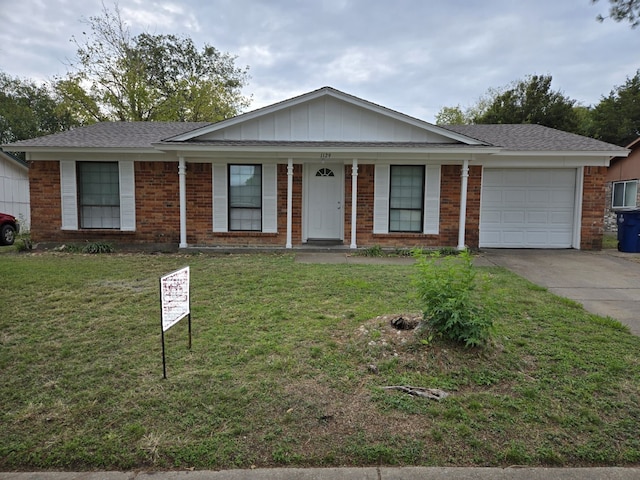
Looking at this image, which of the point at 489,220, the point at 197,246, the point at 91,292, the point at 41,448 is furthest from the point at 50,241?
the point at 489,220

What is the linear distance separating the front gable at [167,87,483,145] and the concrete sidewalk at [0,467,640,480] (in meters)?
9.31

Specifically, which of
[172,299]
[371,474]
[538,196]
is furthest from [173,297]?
[538,196]

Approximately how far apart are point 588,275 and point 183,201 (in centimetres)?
962

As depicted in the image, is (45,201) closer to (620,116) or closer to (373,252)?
(373,252)

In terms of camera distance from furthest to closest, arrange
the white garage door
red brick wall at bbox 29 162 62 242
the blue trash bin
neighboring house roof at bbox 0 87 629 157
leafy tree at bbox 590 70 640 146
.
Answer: leafy tree at bbox 590 70 640 146, the white garage door, red brick wall at bbox 29 162 62 242, the blue trash bin, neighboring house roof at bbox 0 87 629 157

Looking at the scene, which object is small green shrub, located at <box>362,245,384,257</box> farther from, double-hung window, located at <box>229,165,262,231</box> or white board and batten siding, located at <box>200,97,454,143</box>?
double-hung window, located at <box>229,165,262,231</box>

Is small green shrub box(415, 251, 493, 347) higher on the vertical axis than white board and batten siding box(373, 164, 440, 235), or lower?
lower

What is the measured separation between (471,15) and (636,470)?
481 inches

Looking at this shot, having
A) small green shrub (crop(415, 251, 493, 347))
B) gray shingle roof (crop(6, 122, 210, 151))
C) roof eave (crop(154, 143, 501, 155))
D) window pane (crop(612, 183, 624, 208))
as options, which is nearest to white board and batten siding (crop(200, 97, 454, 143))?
roof eave (crop(154, 143, 501, 155))

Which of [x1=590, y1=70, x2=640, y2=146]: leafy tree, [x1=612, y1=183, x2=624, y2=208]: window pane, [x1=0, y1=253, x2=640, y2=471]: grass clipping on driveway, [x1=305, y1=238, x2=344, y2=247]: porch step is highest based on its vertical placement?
[x1=590, y1=70, x2=640, y2=146]: leafy tree

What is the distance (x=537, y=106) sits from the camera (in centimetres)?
2808

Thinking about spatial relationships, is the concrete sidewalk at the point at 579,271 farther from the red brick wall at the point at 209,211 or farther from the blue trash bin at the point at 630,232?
the red brick wall at the point at 209,211

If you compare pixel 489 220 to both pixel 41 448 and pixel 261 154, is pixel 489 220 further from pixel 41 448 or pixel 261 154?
pixel 41 448

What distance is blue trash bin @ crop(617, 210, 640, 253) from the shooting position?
37.0 ft
